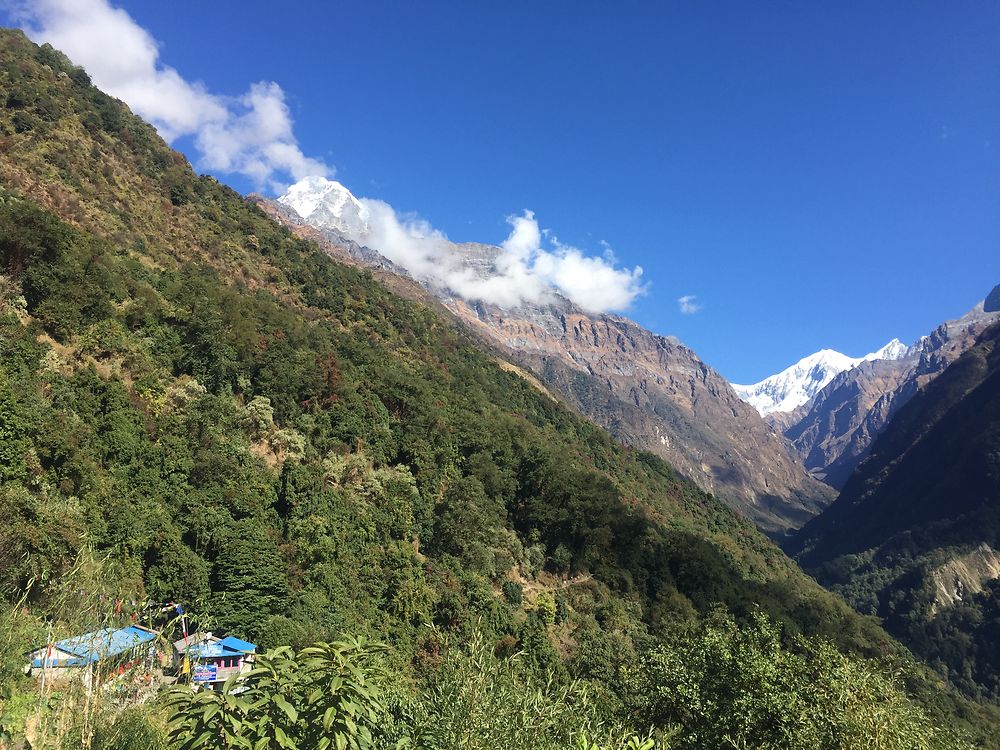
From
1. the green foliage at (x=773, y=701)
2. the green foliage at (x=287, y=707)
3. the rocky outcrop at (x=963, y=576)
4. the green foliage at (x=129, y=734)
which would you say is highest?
the green foliage at (x=287, y=707)

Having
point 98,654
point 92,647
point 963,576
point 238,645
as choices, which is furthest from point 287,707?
point 963,576

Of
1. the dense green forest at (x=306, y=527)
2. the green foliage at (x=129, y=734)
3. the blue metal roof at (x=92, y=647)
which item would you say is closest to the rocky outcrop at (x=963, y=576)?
the dense green forest at (x=306, y=527)

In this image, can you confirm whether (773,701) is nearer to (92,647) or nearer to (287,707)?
(287,707)

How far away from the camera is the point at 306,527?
39875 millimetres

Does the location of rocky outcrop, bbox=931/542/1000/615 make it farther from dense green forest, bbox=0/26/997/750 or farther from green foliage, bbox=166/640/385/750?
green foliage, bbox=166/640/385/750

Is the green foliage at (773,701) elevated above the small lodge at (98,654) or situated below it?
below

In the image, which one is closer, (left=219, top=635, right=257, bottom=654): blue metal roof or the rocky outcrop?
(left=219, top=635, right=257, bottom=654): blue metal roof

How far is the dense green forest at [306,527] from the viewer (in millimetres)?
9281

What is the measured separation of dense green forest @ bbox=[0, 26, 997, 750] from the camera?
9.28m

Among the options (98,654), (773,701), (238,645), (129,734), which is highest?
(98,654)

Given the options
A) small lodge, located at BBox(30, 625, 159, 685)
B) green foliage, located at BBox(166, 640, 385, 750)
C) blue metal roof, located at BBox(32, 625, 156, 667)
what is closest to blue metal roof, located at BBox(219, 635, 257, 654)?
small lodge, located at BBox(30, 625, 159, 685)

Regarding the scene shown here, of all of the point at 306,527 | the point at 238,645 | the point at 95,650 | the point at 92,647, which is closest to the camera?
the point at 92,647

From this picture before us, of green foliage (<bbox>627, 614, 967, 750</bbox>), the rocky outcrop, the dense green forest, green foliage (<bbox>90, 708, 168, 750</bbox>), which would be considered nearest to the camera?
green foliage (<bbox>90, 708, 168, 750</bbox>)

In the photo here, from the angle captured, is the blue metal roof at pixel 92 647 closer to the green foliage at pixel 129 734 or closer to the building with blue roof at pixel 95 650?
the building with blue roof at pixel 95 650
